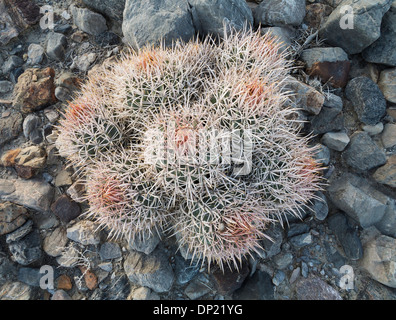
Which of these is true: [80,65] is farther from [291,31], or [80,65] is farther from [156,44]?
[291,31]

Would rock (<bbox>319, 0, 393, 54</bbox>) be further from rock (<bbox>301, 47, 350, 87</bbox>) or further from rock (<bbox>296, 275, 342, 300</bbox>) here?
rock (<bbox>296, 275, 342, 300</bbox>)

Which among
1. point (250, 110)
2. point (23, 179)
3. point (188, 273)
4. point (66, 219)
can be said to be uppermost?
point (250, 110)

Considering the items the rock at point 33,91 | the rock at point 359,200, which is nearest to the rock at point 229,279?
the rock at point 359,200

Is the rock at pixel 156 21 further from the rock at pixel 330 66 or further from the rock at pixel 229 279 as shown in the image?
the rock at pixel 229 279

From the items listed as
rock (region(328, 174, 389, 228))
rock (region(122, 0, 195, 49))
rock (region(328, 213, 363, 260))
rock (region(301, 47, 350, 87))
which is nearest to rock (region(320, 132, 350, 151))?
rock (region(328, 174, 389, 228))

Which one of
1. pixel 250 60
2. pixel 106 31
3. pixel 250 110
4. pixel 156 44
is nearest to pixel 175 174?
pixel 250 110
